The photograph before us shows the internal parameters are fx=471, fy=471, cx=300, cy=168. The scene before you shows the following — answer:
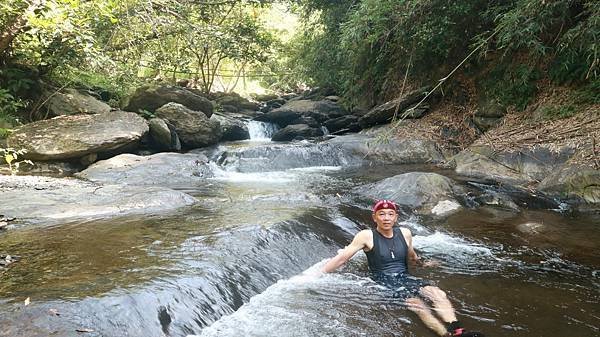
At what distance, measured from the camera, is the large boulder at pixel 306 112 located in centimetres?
1788

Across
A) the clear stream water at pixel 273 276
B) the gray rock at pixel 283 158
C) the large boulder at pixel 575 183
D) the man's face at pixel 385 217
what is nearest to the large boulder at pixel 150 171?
the gray rock at pixel 283 158

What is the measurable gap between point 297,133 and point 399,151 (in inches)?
206

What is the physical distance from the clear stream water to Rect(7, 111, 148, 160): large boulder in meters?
4.45

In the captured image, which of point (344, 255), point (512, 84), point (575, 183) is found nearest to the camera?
point (344, 255)

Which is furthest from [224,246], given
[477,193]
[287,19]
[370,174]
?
[287,19]

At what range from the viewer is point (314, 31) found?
58.4 ft

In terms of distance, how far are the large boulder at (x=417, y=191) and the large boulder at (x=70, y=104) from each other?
7.59 meters

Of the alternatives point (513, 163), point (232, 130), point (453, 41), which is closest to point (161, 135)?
point (232, 130)

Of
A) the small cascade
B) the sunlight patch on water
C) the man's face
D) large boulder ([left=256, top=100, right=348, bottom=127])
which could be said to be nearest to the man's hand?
the sunlight patch on water

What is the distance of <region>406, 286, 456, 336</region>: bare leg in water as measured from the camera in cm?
348

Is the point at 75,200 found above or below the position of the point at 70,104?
below

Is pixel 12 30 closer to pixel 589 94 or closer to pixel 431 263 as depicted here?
pixel 431 263

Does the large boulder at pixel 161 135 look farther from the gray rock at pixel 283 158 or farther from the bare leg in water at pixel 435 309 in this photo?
the bare leg in water at pixel 435 309

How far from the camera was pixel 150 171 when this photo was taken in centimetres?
938
